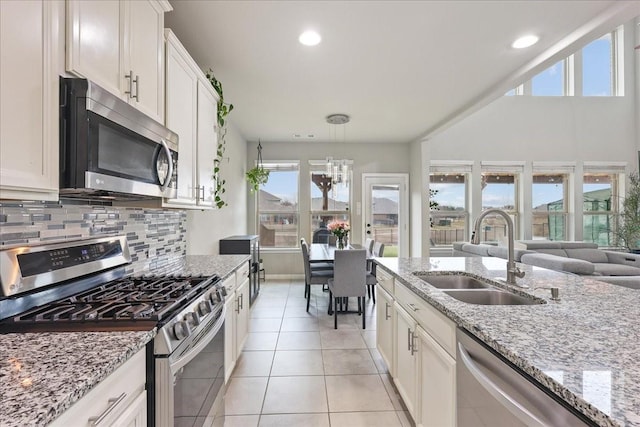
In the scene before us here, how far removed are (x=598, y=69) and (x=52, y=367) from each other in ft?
33.1

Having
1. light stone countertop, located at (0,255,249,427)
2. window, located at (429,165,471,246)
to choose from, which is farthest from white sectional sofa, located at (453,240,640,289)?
light stone countertop, located at (0,255,249,427)

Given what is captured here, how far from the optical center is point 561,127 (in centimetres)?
680

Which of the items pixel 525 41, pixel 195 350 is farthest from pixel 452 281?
pixel 525 41

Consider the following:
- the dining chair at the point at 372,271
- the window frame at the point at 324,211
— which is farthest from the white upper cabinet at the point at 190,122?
the window frame at the point at 324,211

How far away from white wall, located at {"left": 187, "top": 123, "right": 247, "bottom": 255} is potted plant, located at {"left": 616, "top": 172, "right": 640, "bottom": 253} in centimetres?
777

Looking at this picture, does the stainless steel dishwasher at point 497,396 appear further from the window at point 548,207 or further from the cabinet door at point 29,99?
the window at point 548,207

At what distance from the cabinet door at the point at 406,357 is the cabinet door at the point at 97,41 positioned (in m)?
1.90

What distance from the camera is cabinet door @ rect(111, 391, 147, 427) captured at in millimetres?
901

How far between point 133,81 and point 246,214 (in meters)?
4.69

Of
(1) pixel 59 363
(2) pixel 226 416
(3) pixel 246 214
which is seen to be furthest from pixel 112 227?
(3) pixel 246 214

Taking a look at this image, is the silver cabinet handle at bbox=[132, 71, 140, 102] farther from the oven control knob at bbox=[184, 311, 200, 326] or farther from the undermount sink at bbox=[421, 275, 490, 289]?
the undermount sink at bbox=[421, 275, 490, 289]

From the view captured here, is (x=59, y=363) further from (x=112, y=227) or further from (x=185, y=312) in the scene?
(x=112, y=227)

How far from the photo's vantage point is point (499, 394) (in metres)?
0.93

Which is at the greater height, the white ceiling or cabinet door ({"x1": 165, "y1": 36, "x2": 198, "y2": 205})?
the white ceiling
